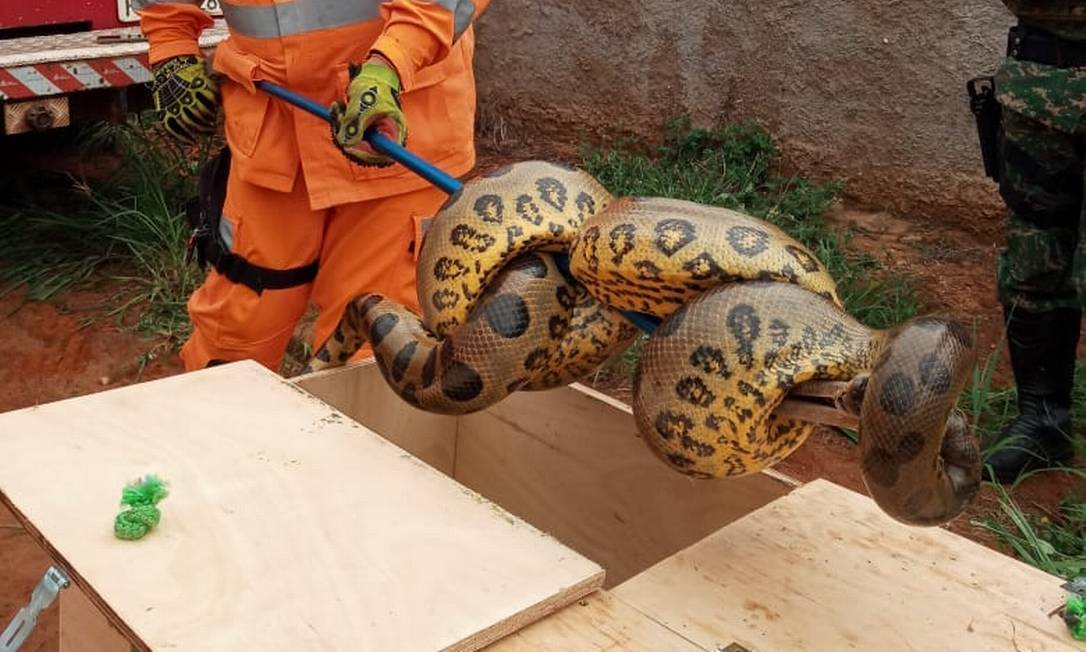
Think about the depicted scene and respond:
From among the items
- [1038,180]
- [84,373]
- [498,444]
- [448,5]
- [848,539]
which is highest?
[448,5]

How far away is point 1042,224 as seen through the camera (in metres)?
3.57

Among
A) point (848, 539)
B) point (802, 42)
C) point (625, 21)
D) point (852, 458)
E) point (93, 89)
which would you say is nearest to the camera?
point (848, 539)

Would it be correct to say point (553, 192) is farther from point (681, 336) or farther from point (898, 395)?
point (898, 395)

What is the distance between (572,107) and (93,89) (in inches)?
118

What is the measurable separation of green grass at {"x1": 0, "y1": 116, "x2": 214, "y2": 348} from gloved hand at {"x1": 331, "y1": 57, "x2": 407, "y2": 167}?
2.52 meters

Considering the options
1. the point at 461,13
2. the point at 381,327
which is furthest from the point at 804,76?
the point at 381,327

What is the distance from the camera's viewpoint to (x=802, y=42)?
5648 millimetres

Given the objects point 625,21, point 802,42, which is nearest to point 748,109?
point 802,42

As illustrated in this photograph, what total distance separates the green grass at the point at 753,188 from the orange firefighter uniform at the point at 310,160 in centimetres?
195

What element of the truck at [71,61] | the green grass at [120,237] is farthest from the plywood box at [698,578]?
the green grass at [120,237]

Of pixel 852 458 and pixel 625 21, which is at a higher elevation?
pixel 625 21

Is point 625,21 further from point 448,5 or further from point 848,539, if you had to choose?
point 848,539

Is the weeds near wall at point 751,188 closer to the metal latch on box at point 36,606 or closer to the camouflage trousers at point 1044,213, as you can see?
the camouflage trousers at point 1044,213

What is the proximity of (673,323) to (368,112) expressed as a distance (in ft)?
3.70
